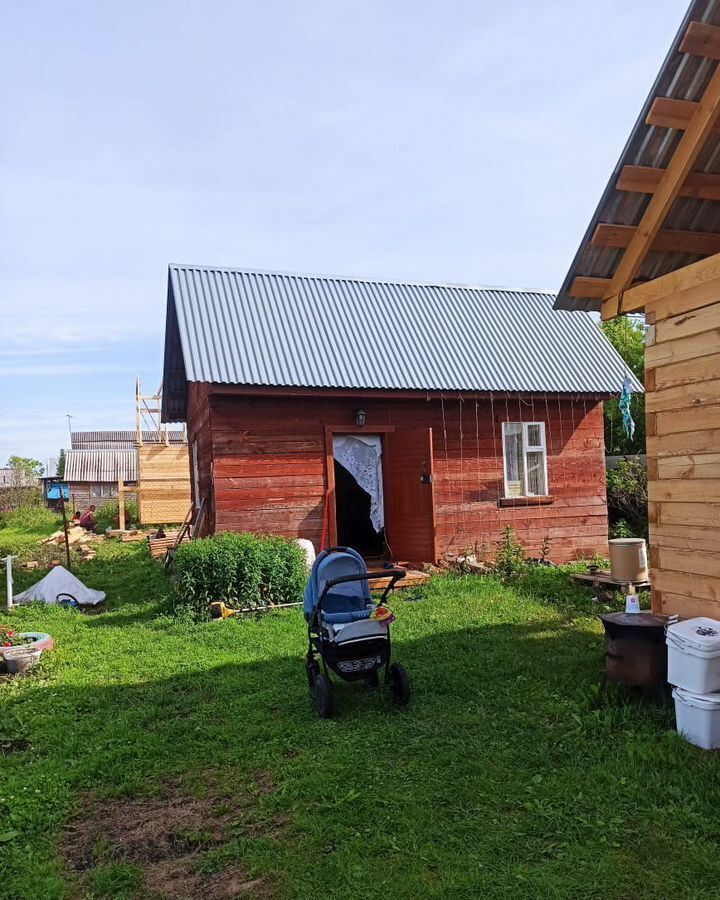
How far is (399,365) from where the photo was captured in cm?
1277

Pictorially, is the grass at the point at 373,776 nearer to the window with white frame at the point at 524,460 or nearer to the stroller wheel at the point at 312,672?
the stroller wheel at the point at 312,672

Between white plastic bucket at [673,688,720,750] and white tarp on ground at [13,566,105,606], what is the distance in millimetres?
9331

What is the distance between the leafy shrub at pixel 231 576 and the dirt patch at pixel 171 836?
532 centimetres

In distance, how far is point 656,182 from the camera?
5730 millimetres

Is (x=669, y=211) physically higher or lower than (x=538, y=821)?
higher

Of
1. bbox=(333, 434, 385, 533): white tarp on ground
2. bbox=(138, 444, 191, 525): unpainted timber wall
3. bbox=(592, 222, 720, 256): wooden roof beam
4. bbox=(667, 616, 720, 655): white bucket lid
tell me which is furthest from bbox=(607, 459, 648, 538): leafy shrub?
bbox=(138, 444, 191, 525): unpainted timber wall

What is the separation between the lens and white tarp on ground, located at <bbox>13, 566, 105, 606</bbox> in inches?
447

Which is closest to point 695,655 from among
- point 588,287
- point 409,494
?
point 588,287

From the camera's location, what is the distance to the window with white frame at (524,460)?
1334 centimetres

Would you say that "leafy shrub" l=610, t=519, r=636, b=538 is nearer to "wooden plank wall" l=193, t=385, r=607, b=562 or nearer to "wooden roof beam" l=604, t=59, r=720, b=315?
"wooden plank wall" l=193, t=385, r=607, b=562

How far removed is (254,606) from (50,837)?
19.1ft

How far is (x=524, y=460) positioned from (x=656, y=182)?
26.4ft

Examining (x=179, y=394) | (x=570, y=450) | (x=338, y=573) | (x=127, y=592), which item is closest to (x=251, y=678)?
(x=338, y=573)

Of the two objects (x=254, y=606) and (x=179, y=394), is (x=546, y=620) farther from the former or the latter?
(x=179, y=394)
